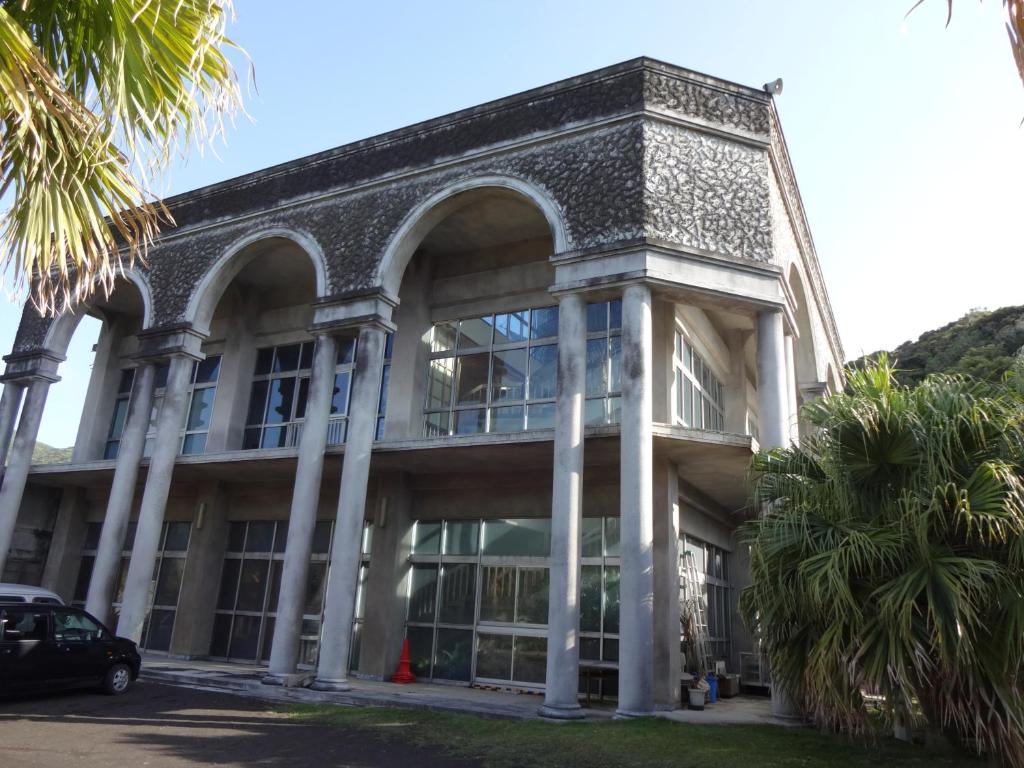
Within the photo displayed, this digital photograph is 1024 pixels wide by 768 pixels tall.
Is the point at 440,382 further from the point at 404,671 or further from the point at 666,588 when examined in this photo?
the point at 666,588

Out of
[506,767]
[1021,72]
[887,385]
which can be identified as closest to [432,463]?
[506,767]

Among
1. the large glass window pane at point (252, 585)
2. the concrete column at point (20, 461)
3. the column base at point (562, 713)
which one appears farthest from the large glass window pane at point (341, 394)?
the column base at point (562, 713)

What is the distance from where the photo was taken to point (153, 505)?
15211 millimetres

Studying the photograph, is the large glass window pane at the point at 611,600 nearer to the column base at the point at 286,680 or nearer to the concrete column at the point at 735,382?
the column base at the point at 286,680

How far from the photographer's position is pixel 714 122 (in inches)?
522

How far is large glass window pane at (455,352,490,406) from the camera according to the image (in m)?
16.1

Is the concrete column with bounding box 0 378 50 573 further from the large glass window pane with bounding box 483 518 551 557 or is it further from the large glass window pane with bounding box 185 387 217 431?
the large glass window pane with bounding box 483 518 551 557

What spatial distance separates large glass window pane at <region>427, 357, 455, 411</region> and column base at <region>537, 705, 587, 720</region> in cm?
748

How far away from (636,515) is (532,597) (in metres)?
4.44

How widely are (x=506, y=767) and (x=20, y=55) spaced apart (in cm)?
753

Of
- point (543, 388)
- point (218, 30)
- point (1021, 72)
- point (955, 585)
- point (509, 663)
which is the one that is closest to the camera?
point (1021, 72)

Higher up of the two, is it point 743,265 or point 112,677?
point 743,265

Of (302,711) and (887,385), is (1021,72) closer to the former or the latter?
(887,385)

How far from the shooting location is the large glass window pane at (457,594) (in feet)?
48.7
